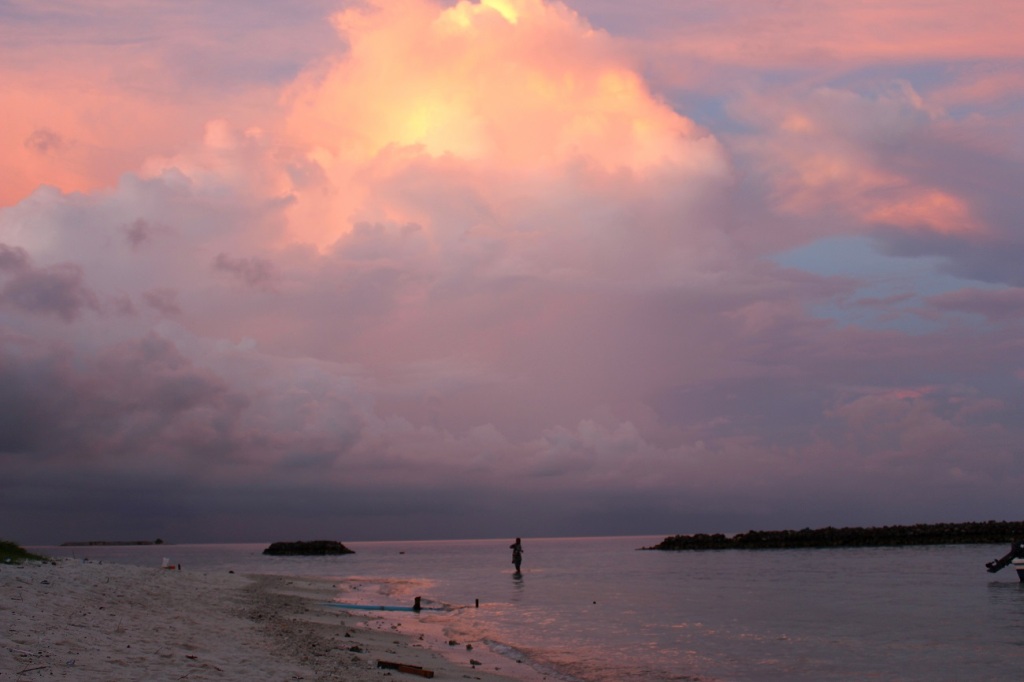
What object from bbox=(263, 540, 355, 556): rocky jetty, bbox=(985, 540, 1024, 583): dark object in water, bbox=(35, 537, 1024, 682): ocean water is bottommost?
bbox=(263, 540, 355, 556): rocky jetty

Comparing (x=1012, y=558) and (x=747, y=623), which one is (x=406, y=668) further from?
(x=1012, y=558)

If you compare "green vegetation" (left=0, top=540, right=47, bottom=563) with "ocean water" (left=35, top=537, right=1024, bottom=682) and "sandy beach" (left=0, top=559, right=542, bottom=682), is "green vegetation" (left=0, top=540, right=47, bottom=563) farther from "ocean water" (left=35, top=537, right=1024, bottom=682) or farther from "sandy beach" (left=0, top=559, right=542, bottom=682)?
"ocean water" (left=35, top=537, right=1024, bottom=682)

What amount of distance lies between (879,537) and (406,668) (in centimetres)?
11451

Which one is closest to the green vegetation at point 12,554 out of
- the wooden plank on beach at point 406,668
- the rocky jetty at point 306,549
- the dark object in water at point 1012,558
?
the wooden plank on beach at point 406,668

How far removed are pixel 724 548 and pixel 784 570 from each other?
6106 centimetres

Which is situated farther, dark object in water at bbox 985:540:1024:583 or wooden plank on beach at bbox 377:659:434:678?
dark object in water at bbox 985:540:1024:583

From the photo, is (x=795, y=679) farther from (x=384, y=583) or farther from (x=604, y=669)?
(x=384, y=583)

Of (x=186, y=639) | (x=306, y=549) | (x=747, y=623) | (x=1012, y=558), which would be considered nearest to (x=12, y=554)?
(x=186, y=639)

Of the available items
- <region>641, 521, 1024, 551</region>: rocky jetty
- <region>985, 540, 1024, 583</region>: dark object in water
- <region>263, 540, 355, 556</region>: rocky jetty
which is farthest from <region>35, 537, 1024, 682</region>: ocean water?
<region>263, 540, 355, 556</region>: rocky jetty

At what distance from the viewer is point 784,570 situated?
244 feet

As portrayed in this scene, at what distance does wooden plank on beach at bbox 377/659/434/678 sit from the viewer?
726 inches

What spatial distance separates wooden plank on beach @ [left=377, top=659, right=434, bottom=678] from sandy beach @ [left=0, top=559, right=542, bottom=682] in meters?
0.10

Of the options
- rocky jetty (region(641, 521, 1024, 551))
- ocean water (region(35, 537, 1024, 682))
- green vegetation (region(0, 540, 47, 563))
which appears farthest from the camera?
rocky jetty (region(641, 521, 1024, 551))

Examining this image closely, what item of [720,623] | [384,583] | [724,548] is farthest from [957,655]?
[724,548]
